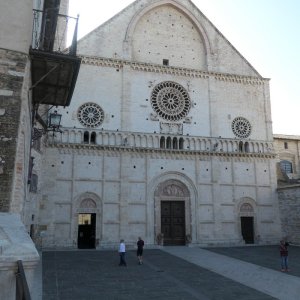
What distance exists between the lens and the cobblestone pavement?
1020 cm

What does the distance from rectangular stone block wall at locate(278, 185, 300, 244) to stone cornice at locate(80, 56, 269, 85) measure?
940cm

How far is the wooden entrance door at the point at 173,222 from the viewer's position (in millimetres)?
24594

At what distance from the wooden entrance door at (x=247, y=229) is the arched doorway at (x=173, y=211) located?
4541 millimetres

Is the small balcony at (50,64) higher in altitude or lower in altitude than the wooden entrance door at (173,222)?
higher

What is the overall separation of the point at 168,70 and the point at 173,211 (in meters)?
10.8

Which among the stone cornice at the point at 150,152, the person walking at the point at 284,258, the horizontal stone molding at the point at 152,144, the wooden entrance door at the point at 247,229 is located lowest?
the person walking at the point at 284,258

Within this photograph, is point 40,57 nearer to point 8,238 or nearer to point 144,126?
point 8,238

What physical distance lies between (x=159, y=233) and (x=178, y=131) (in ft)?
25.1

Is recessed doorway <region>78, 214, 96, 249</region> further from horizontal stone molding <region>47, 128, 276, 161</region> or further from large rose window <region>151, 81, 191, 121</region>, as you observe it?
large rose window <region>151, 81, 191, 121</region>

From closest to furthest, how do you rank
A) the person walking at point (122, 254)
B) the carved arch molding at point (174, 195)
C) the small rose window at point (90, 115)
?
the person walking at point (122, 254) < the small rose window at point (90, 115) < the carved arch molding at point (174, 195)

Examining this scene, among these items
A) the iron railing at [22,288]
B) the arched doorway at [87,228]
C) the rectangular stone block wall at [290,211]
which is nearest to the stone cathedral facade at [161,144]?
the arched doorway at [87,228]

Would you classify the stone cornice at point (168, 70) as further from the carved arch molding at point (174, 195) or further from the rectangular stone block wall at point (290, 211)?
the rectangular stone block wall at point (290, 211)

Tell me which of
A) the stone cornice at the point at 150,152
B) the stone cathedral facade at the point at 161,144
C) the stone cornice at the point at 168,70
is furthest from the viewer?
the stone cornice at the point at 168,70

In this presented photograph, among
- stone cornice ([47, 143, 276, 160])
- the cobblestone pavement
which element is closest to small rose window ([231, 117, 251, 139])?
stone cornice ([47, 143, 276, 160])
